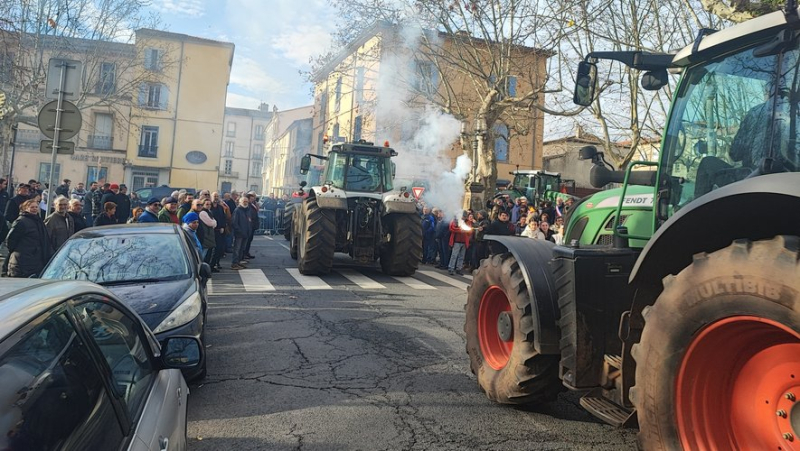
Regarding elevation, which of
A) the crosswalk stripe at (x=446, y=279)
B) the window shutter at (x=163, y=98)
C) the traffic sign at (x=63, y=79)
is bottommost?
the crosswalk stripe at (x=446, y=279)

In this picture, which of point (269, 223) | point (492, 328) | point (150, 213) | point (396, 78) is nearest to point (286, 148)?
point (269, 223)

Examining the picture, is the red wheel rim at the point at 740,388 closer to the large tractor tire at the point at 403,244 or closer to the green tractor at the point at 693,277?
the green tractor at the point at 693,277

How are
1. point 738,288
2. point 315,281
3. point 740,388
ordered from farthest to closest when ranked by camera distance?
point 315,281 < point 740,388 < point 738,288

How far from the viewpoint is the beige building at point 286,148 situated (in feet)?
178

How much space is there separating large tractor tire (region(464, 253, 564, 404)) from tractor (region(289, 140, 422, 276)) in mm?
6258

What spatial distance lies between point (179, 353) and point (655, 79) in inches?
129

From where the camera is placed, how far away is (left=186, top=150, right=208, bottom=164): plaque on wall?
132 ft

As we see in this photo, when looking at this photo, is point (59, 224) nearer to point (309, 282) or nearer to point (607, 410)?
point (309, 282)

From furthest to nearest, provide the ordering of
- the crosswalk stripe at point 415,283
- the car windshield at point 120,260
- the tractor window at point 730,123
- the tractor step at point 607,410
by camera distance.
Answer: the crosswalk stripe at point 415,283, the car windshield at point 120,260, the tractor step at point 607,410, the tractor window at point 730,123

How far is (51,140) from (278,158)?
198 ft

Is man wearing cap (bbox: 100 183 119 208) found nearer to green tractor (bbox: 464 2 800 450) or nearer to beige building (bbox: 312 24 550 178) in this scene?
beige building (bbox: 312 24 550 178)

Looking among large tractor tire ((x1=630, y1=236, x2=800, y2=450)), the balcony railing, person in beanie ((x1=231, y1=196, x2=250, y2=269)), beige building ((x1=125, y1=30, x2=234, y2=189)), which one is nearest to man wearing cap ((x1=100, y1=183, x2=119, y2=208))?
person in beanie ((x1=231, y1=196, x2=250, y2=269))

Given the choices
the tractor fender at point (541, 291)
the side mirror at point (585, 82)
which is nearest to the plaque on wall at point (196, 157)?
the tractor fender at point (541, 291)

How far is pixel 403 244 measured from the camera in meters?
11.3
